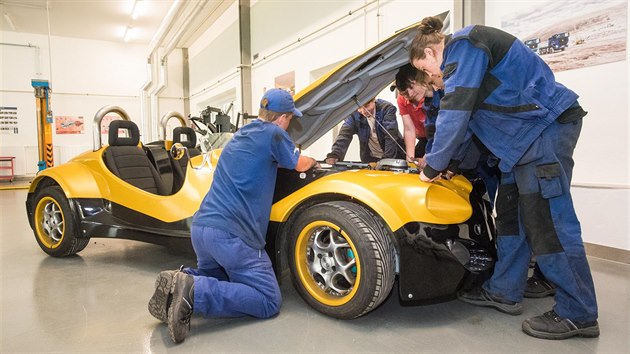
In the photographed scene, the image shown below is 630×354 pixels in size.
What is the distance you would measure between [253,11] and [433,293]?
9.45m

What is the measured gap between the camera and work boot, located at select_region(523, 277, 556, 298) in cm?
243

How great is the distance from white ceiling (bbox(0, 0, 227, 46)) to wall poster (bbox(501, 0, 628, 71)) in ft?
26.5

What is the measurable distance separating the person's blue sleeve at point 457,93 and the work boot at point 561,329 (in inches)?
33.9

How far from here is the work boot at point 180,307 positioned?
6.05ft

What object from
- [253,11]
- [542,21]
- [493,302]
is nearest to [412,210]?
[493,302]

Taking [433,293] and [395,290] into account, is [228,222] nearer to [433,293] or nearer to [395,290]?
[433,293]

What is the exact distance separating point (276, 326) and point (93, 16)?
1364 cm

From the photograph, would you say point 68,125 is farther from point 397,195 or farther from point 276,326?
point 397,195

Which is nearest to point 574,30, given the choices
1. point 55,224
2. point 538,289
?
point 538,289

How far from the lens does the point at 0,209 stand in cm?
662

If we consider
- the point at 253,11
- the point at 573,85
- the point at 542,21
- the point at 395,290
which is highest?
the point at 253,11

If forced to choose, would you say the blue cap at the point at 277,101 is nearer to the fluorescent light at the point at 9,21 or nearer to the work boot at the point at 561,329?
the work boot at the point at 561,329

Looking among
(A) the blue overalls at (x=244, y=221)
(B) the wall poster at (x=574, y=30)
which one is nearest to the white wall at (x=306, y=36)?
(B) the wall poster at (x=574, y=30)

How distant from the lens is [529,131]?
6.21ft
